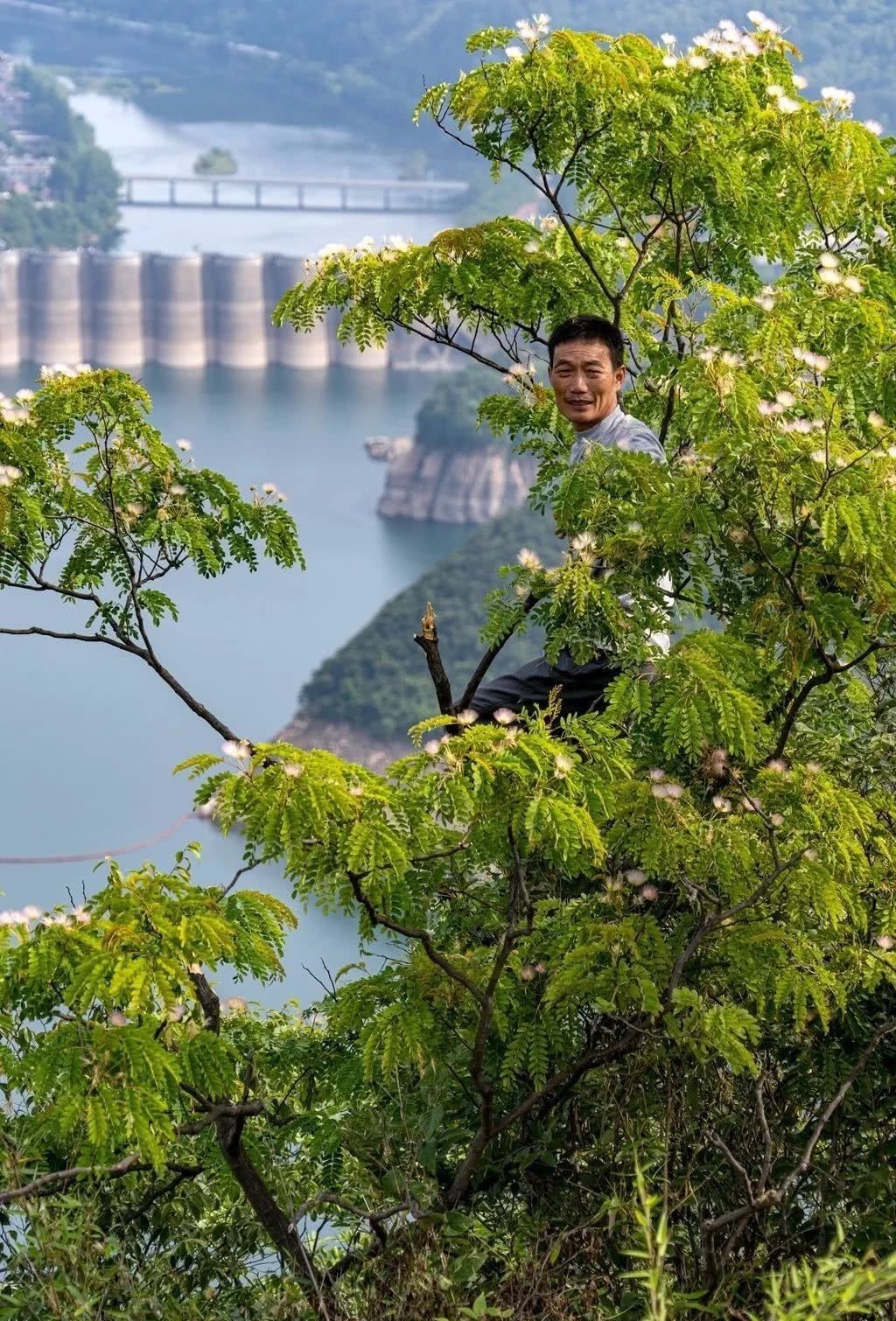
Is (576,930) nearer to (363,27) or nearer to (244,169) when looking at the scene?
(244,169)

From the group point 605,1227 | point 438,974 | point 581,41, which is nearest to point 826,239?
point 581,41

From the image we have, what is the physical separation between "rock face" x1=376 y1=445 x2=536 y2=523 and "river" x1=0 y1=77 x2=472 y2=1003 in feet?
1.92

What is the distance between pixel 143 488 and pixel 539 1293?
1631mm

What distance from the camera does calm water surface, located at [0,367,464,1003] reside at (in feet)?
129

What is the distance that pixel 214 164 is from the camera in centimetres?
6350

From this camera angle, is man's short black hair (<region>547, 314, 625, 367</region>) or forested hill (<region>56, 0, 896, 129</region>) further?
forested hill (<region>56, 0, 896, 129</region>)

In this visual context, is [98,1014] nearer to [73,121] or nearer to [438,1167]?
[438,1167]

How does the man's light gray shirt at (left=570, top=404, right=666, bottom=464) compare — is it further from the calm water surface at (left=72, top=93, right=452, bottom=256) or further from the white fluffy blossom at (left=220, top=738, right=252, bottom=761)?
the calm water surface at (left=72, top=93, right=452, bottom=256)

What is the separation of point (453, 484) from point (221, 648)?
25.9 feet

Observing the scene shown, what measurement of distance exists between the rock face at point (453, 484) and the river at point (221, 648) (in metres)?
0.59

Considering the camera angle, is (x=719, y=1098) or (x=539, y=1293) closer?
(x=539, y=1293)

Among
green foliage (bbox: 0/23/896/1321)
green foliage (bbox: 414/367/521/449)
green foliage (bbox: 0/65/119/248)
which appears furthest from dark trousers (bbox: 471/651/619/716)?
green foliage (bbox: 0/65/119/248)

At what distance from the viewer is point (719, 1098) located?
266 centimetres

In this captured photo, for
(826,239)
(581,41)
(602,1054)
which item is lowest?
(602,1054)
